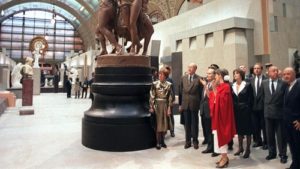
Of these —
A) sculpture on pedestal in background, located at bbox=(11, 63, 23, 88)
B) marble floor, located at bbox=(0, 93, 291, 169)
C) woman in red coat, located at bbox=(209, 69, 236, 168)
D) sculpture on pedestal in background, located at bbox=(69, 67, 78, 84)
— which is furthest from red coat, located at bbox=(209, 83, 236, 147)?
sculpture on pedestal in background, located at bbox=(69, 67, 78, 84)

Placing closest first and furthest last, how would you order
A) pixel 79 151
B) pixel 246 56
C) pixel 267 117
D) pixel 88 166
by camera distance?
pixel 88 166 < pixel 267 117 < pixel 79 151 < pixel 246 56

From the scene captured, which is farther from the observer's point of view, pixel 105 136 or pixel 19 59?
pixel 19 59

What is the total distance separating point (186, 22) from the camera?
10734 millimetres

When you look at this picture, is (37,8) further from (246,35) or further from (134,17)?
(134,17)

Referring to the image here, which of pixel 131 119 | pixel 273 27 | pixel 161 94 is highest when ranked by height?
pixel 273 27

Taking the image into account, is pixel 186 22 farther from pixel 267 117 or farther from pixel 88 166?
pixel 88 166

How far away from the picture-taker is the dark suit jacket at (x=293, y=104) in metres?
2.83

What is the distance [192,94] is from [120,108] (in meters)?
1.21

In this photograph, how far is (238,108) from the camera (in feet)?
12.0

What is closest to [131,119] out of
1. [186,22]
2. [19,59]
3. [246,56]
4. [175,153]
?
[175,153]

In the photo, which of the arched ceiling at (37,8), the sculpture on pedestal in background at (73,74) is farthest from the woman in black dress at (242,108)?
the arched ceiling at (37,8)

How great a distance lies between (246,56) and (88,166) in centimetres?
614

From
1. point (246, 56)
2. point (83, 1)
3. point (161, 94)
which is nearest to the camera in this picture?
point (161, 94)

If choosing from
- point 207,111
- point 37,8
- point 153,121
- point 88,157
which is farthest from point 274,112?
point 37,8
